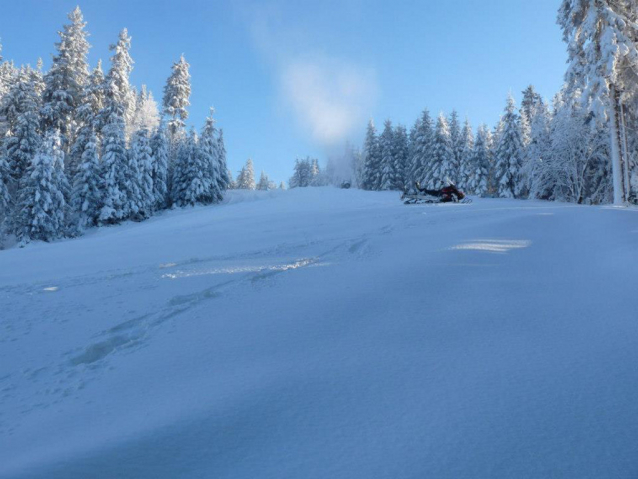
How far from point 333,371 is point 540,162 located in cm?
3393

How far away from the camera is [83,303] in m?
4.86

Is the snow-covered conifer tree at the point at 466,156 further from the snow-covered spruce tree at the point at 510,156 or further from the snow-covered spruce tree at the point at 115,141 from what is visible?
the snow-covered spruce tree at the point at 115,141

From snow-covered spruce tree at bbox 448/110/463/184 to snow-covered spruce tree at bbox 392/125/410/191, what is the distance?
21.8 ft

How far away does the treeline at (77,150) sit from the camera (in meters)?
26.2

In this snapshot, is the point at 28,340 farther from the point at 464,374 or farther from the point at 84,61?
the point at 84,61

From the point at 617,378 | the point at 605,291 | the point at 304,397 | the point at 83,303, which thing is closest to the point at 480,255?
the point at 605,291

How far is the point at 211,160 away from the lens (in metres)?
38.2

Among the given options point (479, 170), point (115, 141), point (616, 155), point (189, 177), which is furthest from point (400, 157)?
point (616, 155)

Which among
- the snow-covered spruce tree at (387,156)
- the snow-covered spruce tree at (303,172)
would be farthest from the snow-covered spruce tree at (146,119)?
the snow-covered spruce tree at (303,172)

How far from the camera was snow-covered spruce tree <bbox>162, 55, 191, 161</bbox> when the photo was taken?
4062 centimetres

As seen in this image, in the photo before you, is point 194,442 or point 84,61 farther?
point 84,61

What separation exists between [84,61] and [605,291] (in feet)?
127

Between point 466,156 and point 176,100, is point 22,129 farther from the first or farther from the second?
point 466,156

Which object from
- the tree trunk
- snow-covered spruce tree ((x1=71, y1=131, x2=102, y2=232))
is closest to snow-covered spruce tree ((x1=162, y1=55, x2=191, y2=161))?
snow-covered spruce tree ((x1=71, y1=131, x2=102, y2=232))
